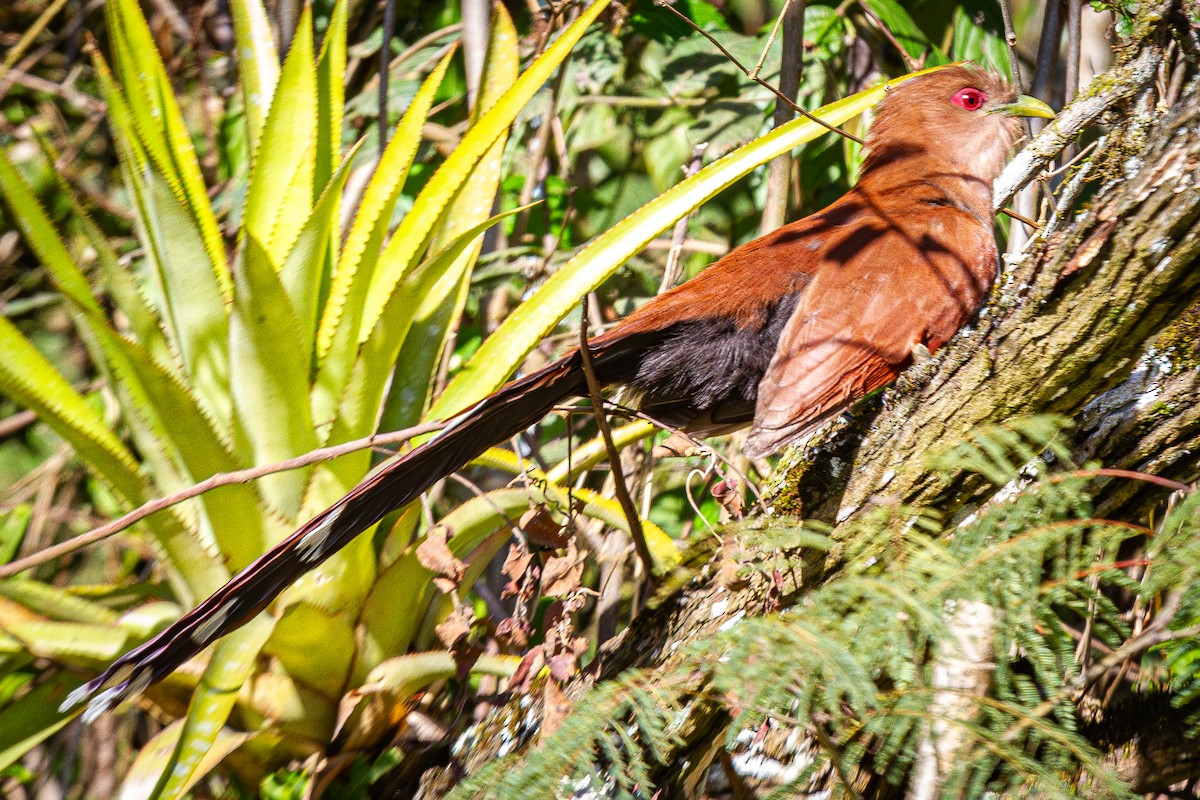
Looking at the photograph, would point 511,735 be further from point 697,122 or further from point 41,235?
point 697,122

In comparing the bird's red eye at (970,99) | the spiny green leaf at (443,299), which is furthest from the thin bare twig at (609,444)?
the bird's red eye at (970,99)

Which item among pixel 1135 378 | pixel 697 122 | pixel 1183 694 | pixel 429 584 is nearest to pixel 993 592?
pixel 1183 694

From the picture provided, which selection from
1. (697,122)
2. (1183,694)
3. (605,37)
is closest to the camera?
(1183,694)

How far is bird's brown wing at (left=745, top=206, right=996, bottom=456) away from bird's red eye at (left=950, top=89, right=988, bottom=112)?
53 cm

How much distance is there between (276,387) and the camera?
2.04 m

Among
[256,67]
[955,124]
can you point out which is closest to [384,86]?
[256,67]

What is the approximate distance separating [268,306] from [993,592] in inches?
57.7

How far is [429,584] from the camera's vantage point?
2.21 meters

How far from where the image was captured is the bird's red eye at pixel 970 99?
8.90 ft

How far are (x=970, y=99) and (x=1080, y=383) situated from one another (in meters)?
1.45

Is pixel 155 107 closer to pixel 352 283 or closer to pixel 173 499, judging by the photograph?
pixel 352 283

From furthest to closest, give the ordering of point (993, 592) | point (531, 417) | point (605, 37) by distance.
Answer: point (605, 37)
point (531, 417)
point (993, 592)

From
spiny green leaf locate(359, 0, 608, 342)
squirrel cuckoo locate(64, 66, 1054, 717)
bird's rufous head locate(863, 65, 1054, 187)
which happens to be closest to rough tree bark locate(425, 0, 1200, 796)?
squirrel cuckoo locate(64, 66, 1054, 717)

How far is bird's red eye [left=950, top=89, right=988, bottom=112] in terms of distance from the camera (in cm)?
271
